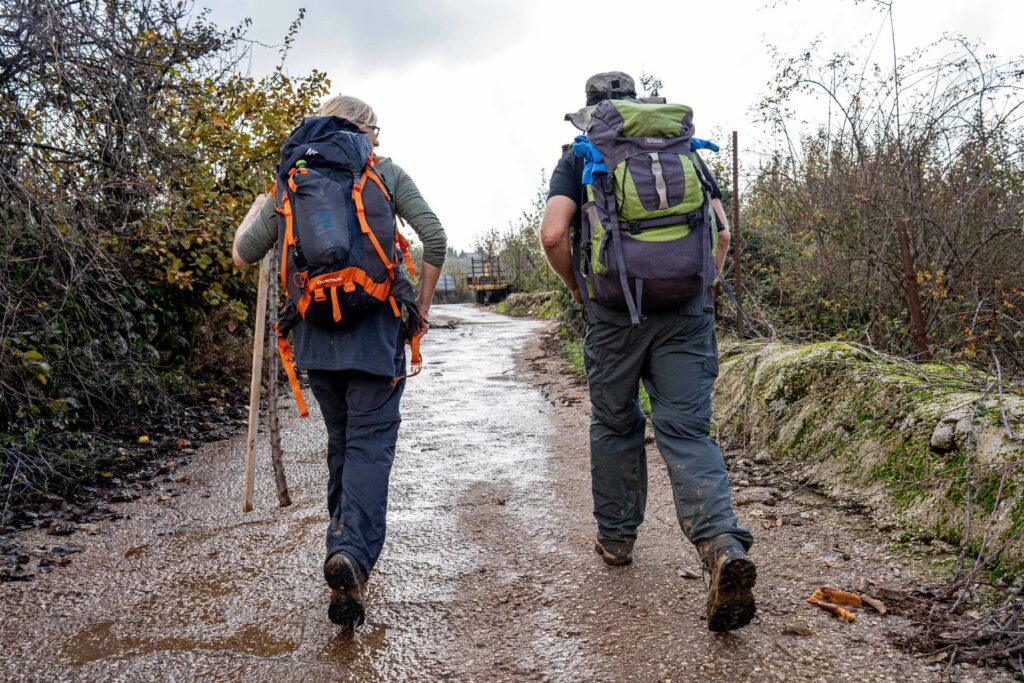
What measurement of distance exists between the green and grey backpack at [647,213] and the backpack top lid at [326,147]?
930 mm

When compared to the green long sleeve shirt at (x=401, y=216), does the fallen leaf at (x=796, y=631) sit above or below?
below

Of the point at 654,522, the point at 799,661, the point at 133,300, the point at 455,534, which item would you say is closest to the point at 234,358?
the point at 133,300

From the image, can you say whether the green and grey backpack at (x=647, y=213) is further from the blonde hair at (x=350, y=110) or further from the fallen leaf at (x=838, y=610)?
the fallen leaf at (x=838, y=610)

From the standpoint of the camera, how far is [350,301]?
2934 millimetres

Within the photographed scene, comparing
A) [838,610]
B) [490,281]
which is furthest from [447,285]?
[838,610]

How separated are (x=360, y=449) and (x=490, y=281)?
37.0m

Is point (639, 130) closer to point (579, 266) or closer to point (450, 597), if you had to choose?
point (579, 266)

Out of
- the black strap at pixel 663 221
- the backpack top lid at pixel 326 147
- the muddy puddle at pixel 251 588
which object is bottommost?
the muddy puddle at pixel 251 588

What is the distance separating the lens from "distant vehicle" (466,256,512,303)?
38938 millimetres

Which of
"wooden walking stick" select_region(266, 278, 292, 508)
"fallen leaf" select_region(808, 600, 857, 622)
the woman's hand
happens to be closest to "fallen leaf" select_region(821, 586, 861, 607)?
"fallen leaf" select_region(808, 600, 857, 622)

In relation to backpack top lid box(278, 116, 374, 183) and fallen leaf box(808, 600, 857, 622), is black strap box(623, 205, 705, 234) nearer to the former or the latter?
backpack top lid box(278, 116, 374, 183)

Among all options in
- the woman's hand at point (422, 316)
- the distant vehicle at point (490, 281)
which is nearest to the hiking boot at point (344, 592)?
the woman's hand at point (422, 316)

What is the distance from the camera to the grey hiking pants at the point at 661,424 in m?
2.82

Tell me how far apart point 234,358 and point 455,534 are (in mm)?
5624
